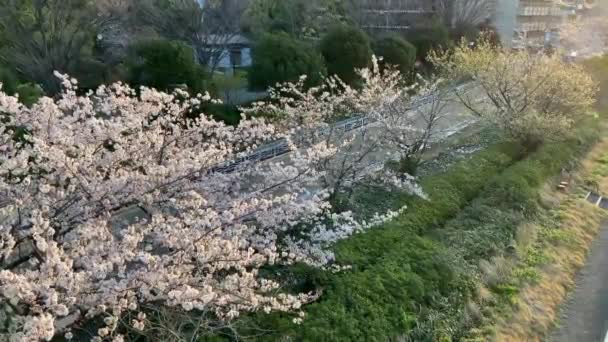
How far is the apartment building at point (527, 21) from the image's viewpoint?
3462 cm

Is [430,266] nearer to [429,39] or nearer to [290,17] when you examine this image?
[290,17]

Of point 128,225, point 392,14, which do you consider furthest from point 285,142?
point 392,14

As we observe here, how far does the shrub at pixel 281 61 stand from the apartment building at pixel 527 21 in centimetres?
1959

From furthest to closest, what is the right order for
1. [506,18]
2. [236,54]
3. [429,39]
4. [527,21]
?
[527,21]
[506,18]
[236,54]
[429,39]

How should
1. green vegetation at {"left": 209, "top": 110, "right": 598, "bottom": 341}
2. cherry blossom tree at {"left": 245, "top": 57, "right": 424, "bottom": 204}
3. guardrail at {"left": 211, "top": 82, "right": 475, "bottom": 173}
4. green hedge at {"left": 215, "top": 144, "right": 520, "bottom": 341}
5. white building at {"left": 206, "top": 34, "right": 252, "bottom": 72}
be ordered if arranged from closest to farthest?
1. green hedge at {"left": 215, "top": 144, "right": 520, "bottom": 341}
2. green vegetation at {"left": 209, "top": 110, "right": 598, "bottom": 341}
3. guardrail at {"left": 211, "top": 82, "right": 475, "bottom": 173}
4. cherry blossom tree at {"left": 245, "top": 57, "right": 424, "bottom": 204}
5. white building at {"left": 206, "top": 34, "right": 252, "bottom": 72}

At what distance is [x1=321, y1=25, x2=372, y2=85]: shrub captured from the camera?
1947 centimetres

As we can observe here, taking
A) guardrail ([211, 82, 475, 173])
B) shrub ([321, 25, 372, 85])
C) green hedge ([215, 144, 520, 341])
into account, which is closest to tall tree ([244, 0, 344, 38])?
shrub ([321, 25, 372, 85])

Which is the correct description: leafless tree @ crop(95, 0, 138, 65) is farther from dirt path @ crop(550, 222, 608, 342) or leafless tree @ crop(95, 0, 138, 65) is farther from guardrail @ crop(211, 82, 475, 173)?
dirt path @ crop(550, 222, 608, 342)

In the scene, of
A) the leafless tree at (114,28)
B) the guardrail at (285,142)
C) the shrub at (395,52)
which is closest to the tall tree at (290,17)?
the shrub at (395,52)

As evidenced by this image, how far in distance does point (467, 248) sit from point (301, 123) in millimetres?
4046

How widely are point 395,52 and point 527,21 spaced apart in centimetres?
2008

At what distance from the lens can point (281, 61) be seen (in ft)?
57.1

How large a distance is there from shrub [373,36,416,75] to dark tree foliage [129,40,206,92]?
9.30 metres

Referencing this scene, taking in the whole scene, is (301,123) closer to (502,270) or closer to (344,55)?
(502,270)
